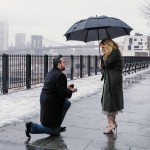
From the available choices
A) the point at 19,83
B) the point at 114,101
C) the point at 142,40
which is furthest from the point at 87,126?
the point at 142,40

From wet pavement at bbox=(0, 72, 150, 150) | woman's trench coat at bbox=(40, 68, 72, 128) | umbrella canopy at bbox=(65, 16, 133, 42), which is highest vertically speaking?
umbrella canopy at bbox=(65, 16, 133, 42)

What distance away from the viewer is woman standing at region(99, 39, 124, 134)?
18.9ft

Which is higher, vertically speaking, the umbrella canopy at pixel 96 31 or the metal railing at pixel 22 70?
the umbrella canopy at pixel 96 31

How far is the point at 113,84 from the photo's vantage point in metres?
5.84

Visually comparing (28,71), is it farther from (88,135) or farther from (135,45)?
(135,45)

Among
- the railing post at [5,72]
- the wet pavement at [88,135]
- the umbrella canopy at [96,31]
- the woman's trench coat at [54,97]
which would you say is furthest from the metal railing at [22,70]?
the woman's trench coat at [54,97]

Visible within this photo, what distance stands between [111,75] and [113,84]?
0.53ft

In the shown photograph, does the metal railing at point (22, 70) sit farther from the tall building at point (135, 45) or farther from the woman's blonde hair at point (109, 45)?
the tall building at point (135, 45)

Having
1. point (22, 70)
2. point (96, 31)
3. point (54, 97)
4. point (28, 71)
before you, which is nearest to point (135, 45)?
point (28, 71)

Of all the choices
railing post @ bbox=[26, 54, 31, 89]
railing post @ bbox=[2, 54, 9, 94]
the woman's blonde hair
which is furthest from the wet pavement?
railing post @ bbox=[26, 54, 31, 89]

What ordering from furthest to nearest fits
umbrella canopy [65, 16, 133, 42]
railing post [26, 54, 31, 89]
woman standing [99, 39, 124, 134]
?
railing post [26, 54, 31, 89]
umbrella canopy [65, 16, 133, 42]
woman standing [99, 39, 124, 134]

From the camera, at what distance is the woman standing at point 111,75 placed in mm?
5746

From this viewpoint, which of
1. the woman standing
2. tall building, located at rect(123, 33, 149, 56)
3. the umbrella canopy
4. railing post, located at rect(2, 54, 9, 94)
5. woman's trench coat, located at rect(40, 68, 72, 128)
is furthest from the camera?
tall building, located at rect(123, 33, 149, 56)

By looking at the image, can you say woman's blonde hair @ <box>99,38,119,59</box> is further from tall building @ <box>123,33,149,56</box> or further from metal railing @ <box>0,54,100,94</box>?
tall building @ <box>123,33,149,56</box>
